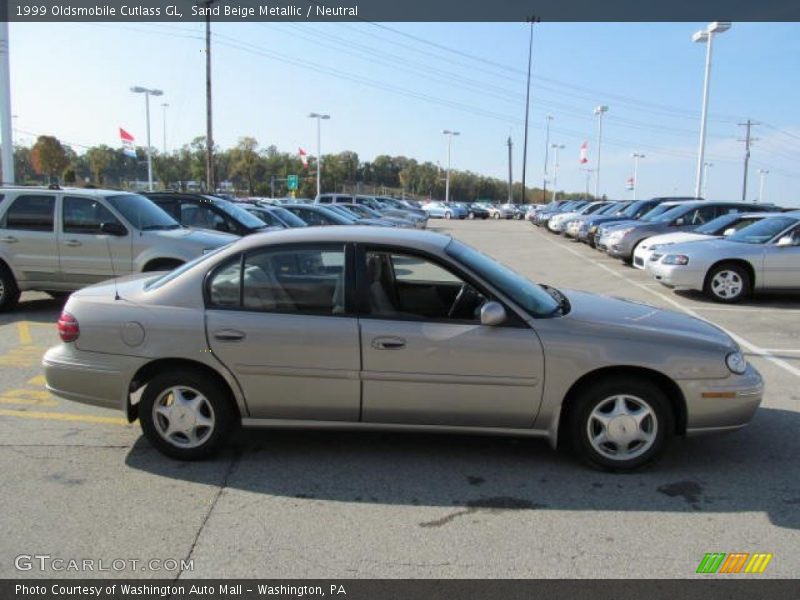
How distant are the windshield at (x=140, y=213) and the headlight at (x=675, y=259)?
8.04m

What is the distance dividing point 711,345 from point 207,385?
3.23m

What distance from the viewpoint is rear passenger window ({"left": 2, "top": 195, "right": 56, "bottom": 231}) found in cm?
911

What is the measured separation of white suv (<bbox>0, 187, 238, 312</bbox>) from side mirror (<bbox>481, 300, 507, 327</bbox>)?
582 cm

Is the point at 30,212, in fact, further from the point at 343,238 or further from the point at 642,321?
the point at 642,321

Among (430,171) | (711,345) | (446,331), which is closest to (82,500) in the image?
(446,331)

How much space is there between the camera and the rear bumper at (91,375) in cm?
421

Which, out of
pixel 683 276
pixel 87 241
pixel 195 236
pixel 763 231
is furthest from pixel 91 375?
pixel 763 231

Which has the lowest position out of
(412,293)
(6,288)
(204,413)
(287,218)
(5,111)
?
(204,413)

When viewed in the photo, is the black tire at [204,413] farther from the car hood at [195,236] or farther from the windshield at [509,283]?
the car hood at [195,236]

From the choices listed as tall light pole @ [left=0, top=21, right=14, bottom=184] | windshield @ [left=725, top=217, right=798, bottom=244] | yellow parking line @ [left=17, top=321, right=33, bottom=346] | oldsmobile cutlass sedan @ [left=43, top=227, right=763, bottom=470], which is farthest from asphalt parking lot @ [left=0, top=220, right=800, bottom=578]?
tall light pole @ [left=0, top=21, right=14, bottom=184]

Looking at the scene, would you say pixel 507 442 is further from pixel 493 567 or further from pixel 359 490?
pixel 493 567

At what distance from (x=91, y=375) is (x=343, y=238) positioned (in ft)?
6.21

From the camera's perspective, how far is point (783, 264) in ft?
34.8

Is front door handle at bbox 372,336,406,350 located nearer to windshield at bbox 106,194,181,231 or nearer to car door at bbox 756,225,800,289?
windshield at bbox 106,194,181,231
